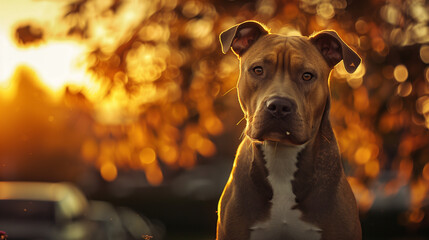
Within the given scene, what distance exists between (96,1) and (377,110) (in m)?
4.80

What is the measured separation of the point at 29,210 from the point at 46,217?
577mm

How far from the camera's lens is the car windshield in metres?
14.2

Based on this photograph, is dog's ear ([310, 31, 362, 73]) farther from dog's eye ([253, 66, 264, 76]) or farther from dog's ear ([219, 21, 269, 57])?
dog's eye ([253, 66, 264, 76])

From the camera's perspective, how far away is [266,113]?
14.2 feet

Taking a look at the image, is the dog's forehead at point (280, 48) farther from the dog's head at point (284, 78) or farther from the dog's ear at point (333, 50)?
the dog's ear at point (333, 50)

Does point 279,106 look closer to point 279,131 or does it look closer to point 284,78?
point 279,131

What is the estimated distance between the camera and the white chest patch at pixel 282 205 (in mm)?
4512

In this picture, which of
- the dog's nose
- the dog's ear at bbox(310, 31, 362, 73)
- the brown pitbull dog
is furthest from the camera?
the dog's ear at bbox(310, 31, 362, 73)

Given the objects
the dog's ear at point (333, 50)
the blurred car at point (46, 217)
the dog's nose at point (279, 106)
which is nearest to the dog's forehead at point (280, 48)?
the dog's ear at point (333, 50)

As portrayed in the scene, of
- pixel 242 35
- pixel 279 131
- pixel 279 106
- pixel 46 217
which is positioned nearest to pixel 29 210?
pixel 46 217

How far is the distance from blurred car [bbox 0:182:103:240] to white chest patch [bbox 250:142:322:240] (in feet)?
32.6

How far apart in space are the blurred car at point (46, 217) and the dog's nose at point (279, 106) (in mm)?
10383

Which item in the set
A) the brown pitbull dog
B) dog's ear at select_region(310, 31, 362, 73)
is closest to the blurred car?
the brown pitbull dog

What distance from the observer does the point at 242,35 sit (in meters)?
5.12
